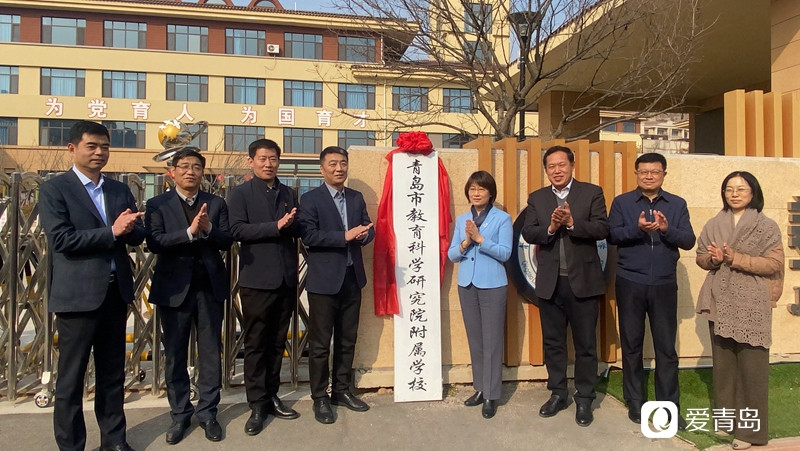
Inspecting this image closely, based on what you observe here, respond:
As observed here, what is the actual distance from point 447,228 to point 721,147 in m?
11.3

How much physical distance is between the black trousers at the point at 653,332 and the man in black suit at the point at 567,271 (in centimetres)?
19

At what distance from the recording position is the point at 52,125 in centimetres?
2834

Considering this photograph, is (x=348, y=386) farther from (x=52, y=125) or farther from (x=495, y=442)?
(x=52, y=125)

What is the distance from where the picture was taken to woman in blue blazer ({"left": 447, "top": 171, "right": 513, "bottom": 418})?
3748 mm

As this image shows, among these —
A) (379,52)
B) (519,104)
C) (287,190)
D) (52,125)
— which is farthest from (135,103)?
(287,190)

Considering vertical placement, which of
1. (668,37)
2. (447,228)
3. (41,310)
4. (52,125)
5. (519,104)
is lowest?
(41,310)

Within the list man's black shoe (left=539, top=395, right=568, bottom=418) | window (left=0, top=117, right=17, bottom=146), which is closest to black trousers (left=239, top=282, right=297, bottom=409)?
man's black shoe (left=539, top=395, right=568, bottom=418)

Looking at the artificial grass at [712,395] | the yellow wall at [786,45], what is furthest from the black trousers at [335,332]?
the yellow wall at [786,45]

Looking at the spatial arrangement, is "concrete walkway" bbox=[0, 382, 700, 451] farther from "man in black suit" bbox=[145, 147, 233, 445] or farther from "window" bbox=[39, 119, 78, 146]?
"window" bbox=[39, 119, 78, 146]

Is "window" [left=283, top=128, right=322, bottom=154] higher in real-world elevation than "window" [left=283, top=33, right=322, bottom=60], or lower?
lower

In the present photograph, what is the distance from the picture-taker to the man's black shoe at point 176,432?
3.27 m

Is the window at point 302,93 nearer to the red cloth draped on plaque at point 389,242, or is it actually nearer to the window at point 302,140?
the window at point 302,140

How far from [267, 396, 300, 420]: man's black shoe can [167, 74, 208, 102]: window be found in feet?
94.3

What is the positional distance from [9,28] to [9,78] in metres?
3.12
